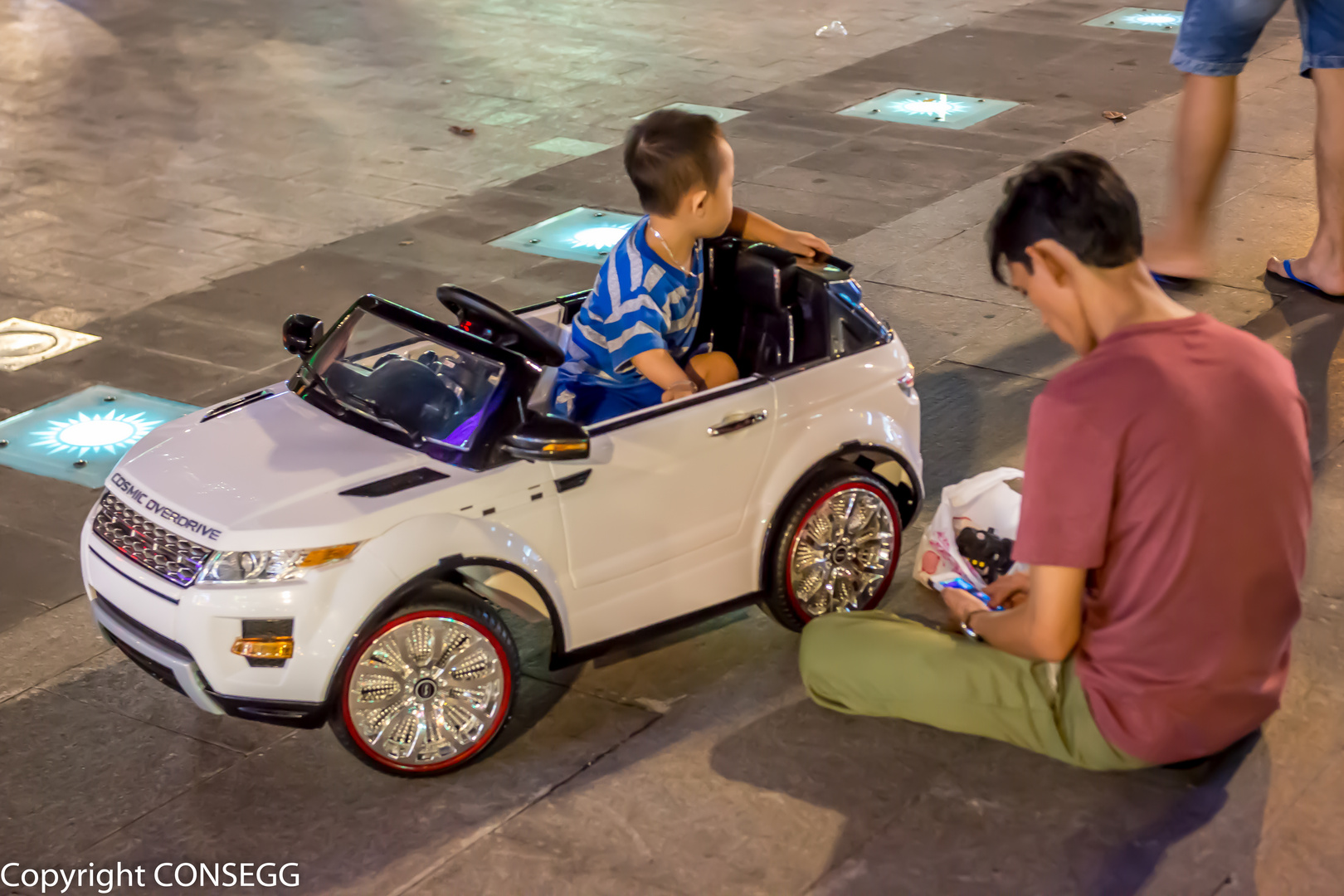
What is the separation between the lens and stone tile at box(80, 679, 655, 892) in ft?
12.4

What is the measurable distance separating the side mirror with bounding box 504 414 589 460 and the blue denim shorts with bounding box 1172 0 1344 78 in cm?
426

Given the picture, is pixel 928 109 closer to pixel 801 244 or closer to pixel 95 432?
pixel 801 244

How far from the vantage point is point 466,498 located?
388 centimetres

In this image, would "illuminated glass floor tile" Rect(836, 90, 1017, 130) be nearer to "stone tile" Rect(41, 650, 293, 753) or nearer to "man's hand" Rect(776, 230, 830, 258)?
"man's hand" Rect(776, 230, 830, 258)

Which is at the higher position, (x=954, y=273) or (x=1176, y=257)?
(x=1176, y=257)

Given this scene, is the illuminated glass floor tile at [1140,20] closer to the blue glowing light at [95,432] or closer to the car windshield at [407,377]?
the blue glowing light at [95,432]

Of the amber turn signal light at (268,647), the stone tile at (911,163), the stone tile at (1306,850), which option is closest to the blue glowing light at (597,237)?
the stone tile at (911,163)

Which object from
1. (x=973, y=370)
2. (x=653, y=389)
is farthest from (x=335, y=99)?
(x=653, y=389)

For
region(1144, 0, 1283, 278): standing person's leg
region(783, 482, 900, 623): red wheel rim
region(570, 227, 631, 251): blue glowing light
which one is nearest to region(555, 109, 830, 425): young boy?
region(783, 482, 900, 623): red wheel rim

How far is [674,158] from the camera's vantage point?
440 cm

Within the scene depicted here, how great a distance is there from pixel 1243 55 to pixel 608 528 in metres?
4.44

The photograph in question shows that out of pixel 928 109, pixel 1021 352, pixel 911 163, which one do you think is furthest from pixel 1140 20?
pixel 1021 352

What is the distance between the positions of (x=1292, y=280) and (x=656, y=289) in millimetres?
4318

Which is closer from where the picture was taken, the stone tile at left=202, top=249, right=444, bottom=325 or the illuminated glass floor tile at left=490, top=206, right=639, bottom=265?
the stone tile at left=202, top=249, right=444, bottom=325
